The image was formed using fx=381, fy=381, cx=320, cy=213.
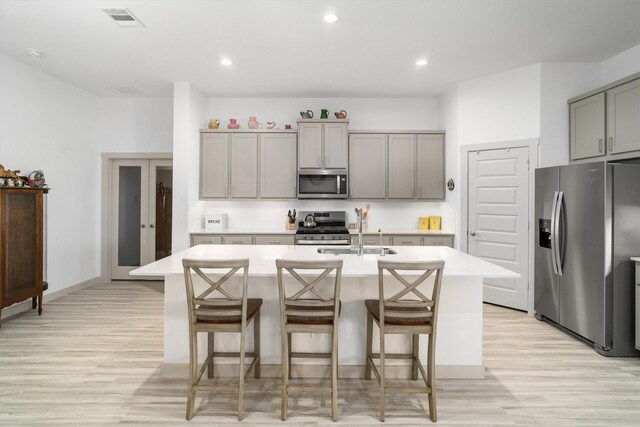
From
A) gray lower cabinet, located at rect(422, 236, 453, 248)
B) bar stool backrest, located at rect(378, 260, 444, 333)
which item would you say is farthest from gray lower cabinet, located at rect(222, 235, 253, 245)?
bar stool backrest, located at rect(378, 260, 444, 333)

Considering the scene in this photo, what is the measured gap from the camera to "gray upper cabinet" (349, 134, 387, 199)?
5.69 metres

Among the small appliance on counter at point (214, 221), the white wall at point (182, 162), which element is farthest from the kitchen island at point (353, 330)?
the small appliance on counter at point (214, 221)

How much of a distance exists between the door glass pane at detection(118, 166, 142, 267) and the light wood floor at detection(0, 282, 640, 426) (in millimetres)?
2364

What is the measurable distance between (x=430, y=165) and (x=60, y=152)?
5278 mm

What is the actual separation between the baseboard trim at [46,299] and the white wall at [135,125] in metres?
2.14

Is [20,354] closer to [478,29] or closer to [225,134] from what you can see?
[225,134]

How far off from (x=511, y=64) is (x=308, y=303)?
159 inches

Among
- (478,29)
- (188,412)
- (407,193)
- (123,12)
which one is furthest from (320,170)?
(188,412)

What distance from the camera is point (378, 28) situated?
12.1 ft

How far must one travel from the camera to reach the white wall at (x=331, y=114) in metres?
5.99

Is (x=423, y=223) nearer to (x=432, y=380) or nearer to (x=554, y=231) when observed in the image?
(x=554, y=231)

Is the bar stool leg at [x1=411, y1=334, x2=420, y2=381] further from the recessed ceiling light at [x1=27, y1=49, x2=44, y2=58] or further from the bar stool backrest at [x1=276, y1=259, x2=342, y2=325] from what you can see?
A: the recessed ceiling light at [x1=27, y1=49, x2=44, y2=58]

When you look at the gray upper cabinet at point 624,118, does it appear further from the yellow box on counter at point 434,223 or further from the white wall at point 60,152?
the white wall at point 60,152

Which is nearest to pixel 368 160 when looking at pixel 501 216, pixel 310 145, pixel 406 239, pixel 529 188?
pixel 310 145
